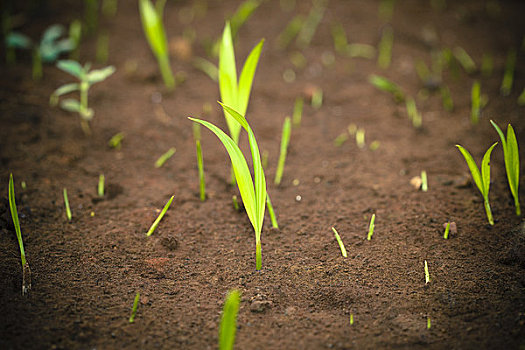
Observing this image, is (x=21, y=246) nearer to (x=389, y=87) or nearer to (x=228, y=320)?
(x=228, y=320)

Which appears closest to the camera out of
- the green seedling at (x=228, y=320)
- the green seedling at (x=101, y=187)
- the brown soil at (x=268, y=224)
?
the green seedling at (x=228, y=320)

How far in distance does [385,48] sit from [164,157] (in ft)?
4.00

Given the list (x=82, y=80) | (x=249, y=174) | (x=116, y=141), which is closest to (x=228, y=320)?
(x=249, y=174)

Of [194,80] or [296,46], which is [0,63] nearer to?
[194,80]

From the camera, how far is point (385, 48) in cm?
208

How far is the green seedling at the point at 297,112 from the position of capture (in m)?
1.69

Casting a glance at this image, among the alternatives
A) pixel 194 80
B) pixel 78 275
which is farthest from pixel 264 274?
pixel 194 80

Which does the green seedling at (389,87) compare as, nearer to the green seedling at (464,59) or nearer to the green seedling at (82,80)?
the green seedling at (464,59)

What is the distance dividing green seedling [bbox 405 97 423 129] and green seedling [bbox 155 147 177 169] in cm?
89

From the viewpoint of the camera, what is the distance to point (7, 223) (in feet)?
3.78

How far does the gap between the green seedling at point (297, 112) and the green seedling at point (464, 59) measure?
2.47 ft

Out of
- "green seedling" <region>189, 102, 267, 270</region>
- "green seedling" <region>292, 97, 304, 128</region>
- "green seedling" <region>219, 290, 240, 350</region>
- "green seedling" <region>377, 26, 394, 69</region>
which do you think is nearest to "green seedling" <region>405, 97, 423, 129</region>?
"green seedling" <region>377, 26, 394, 69</region>

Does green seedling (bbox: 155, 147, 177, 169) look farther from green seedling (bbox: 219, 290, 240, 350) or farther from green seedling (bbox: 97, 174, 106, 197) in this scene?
green seedling (bbox: 219, 290, 240, 350)

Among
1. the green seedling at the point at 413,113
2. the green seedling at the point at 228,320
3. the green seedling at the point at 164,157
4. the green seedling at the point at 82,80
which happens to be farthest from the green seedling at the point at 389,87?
the green seedling at the point at 228,320
